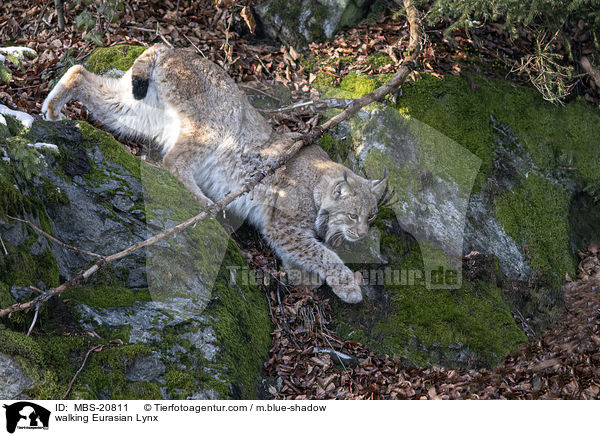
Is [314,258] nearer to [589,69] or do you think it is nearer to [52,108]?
[52,108]

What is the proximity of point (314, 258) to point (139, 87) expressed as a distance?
7.52ft

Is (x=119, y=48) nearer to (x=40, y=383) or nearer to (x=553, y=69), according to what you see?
(x=40, y=383)

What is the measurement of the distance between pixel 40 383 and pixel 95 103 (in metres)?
3.34

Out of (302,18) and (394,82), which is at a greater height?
(302,18)

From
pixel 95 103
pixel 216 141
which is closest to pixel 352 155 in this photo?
pixel 216 141

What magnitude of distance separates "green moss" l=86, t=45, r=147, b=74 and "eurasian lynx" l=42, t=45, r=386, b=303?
24.9 inches

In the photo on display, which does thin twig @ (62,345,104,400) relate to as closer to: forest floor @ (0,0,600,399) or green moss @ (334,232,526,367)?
forest floor @ (0,0,600,399)

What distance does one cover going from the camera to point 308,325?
15.7 ft

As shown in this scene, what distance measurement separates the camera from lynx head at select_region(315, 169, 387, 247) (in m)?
5.32

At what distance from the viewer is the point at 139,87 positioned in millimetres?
5387

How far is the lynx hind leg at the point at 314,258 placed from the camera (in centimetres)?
513

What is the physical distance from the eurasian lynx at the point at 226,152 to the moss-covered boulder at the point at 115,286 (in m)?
0.62

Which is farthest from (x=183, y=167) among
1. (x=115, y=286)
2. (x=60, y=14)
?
(x=60, y=14)
